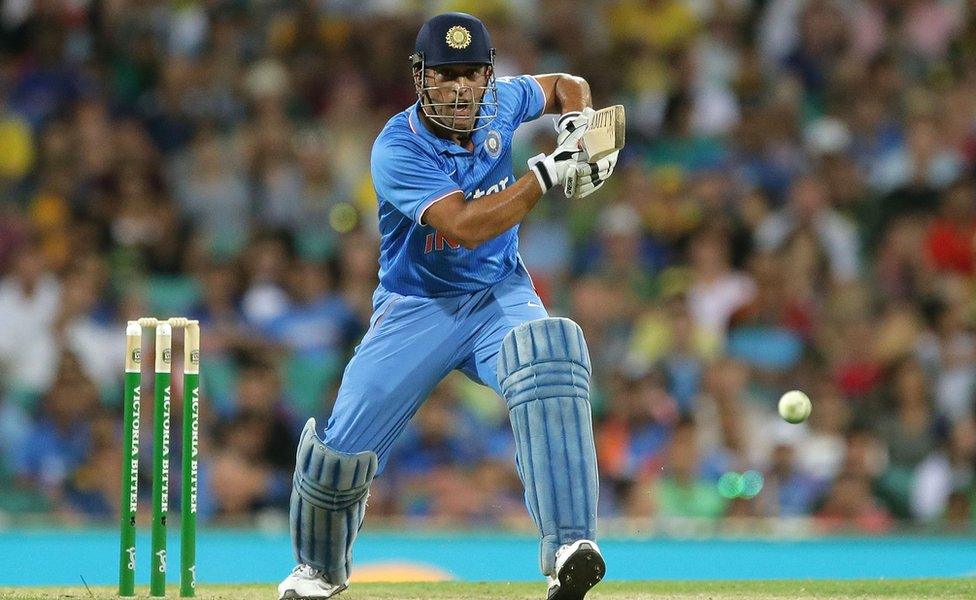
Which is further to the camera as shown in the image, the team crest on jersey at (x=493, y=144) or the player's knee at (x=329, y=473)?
the team crest on jersey at (x=493, y=144)

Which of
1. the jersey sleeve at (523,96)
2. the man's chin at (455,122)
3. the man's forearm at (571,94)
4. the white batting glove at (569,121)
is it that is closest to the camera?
the white batting glove at (569,121)

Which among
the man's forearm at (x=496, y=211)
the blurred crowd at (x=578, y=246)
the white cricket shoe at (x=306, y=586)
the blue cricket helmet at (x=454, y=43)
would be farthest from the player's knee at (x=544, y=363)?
the blurred crowd at (x=578, y=246)

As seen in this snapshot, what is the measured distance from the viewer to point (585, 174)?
4.63m

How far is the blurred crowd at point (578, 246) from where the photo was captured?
8.20 meters

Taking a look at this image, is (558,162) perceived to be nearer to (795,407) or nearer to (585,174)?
(585,174)

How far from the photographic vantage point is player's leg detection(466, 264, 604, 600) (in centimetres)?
430

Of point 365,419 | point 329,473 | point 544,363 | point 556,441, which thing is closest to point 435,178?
point 544,363

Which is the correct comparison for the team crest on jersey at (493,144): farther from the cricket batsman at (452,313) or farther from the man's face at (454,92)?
the man's face at (454,92)

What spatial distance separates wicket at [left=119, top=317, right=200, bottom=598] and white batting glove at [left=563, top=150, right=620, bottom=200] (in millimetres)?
1301

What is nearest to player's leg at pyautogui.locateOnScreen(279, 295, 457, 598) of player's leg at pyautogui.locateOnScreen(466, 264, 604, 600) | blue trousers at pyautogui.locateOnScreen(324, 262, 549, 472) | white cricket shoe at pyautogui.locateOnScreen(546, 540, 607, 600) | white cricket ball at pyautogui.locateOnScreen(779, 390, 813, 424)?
blue trousers at pyautogui.locateOnScreen(324, 262, 549, 472)

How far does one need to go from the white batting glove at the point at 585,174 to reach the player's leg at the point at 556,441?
39 cm

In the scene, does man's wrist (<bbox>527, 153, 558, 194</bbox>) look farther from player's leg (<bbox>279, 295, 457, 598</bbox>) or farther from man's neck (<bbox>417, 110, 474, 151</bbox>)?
player's leg (<bbox>279, 295, 457, 598</bbox>)

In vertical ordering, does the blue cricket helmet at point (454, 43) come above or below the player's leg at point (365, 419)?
above

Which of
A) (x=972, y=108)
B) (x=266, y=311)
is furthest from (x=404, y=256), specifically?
(x=972, y=108)
